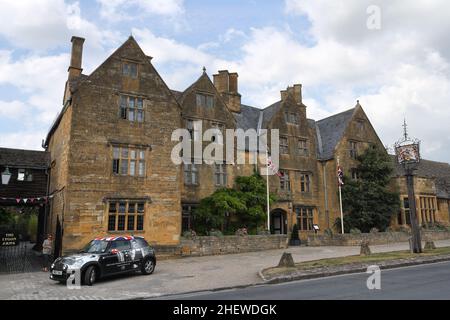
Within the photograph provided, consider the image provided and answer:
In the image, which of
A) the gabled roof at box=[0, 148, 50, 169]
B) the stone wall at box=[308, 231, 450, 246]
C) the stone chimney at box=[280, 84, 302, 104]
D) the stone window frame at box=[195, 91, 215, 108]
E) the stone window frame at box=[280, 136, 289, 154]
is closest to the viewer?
the gabled roof at box=[0, 148, 50, 169]

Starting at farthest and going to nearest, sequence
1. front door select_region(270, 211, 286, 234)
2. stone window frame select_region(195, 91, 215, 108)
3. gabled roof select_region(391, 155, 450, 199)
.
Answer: gabled roof select_region(391, 155, 450, 199)
front door select_region(270, 211, 286, 234)
stone window frame select_region(195, 91, 215, 108)

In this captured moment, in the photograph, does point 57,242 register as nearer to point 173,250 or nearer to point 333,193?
point 173,250

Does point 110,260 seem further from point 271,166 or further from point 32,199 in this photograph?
point 271,166

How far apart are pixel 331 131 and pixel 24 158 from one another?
26589 millimetres

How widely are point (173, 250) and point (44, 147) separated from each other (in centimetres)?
1800

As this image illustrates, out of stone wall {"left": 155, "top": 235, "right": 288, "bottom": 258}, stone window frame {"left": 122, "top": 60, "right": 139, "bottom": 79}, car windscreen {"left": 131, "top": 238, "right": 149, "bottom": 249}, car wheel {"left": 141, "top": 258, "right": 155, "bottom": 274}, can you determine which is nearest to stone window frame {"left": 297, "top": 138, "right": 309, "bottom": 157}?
stone wall {"left": 155, "top": 235, "right": 288, "bottom": 258}

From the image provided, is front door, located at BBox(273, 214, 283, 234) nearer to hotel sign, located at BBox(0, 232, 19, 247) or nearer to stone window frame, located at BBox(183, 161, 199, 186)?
stone window frame, located at BBox(183, 161, 199, 186)

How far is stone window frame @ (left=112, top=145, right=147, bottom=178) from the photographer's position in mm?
22297

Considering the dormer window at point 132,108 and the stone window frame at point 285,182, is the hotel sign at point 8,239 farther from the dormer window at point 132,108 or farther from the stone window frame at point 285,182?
the stone window frame at point 285,182

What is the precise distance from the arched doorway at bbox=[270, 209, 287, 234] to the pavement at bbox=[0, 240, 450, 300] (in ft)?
36.8

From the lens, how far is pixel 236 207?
2606 cm

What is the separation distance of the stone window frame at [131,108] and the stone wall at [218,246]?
311 inches

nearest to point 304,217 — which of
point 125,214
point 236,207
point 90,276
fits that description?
point 236,207

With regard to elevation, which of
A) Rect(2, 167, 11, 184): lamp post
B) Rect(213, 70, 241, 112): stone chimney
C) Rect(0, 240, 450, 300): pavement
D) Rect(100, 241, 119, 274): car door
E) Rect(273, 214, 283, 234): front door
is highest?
Rect(213, 70, 241, 112): stone chimney
